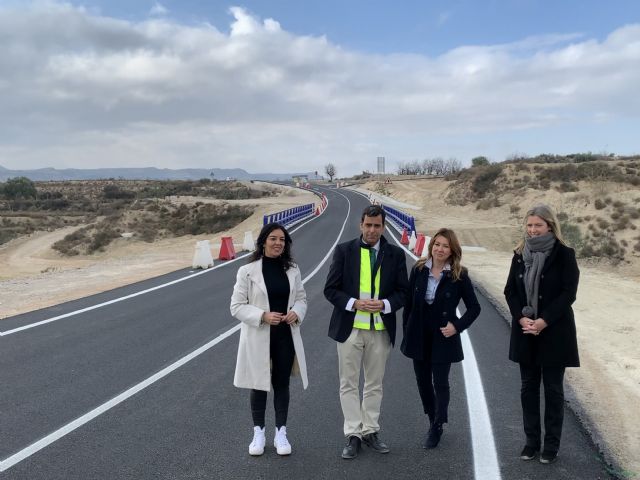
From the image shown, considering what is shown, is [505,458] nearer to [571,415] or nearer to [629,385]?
[571,415]

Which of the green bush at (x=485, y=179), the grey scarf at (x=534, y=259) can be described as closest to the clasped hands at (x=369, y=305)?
the grey scarf at (x=534, y=259)

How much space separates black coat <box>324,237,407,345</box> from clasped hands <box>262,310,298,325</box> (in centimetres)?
32


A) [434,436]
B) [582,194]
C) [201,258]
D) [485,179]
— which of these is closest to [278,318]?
[434,436]

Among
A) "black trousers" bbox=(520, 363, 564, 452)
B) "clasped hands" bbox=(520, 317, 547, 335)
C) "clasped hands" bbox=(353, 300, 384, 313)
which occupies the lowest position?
"black trousers" bbox=(520, 363, 564, 452)

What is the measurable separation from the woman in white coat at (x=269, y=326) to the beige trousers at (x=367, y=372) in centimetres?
36

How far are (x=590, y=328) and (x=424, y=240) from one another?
9335 mm

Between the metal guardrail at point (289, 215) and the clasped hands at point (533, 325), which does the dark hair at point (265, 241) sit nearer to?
the clasped hands at point (533, 325)

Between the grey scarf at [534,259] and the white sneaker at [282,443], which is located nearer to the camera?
the grey scarf at [534,259]

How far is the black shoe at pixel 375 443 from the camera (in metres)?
4.40

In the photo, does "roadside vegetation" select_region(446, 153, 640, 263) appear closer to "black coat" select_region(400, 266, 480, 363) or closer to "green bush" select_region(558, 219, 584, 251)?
"green bush" select_region(558, 219, 584, 251)

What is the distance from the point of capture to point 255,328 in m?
4.39

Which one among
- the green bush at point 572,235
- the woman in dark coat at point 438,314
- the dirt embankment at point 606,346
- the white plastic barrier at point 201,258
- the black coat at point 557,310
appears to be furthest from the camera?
the green bush at point 572,235


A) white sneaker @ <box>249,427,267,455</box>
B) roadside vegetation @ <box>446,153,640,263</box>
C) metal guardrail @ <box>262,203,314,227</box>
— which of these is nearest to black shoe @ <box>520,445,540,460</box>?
white sneaker @ <box>249,427,267,455</box>

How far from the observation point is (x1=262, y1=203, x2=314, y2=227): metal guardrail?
31.5 m
